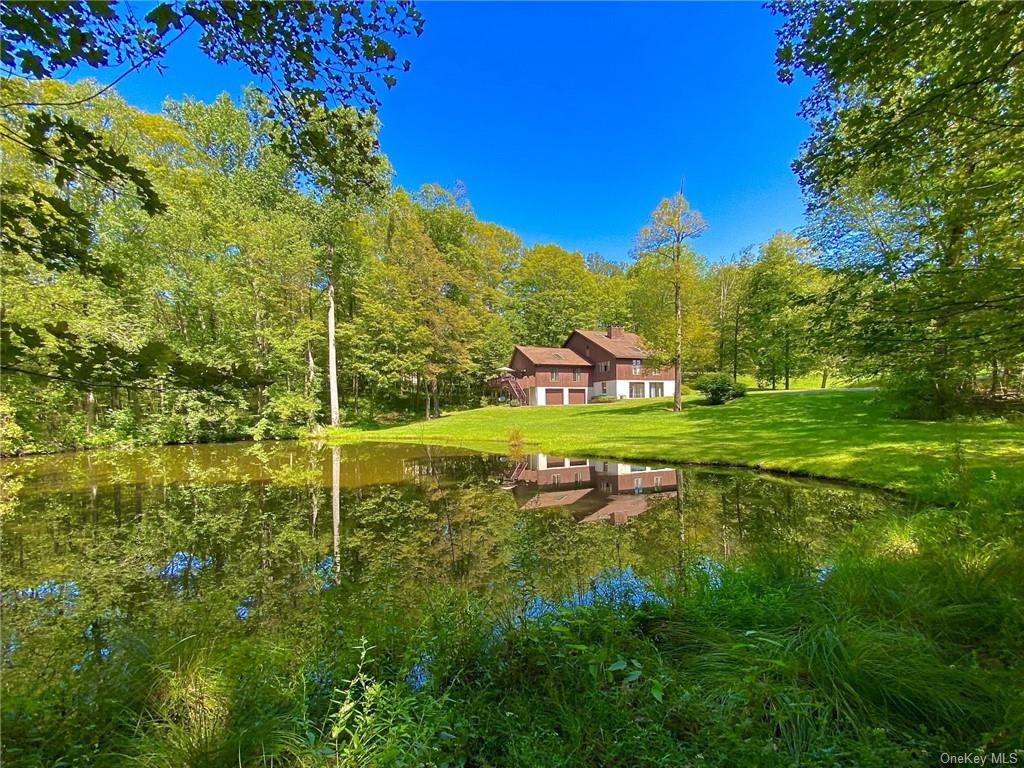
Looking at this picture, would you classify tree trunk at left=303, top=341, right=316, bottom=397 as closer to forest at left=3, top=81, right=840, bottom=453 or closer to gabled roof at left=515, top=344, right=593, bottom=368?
forest at left=3, top=81, right=840, bottom=453

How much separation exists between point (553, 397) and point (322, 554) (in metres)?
33.5

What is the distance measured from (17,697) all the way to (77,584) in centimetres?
366

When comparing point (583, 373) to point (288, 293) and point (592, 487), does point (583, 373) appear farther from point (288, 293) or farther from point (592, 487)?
point (592, 487)

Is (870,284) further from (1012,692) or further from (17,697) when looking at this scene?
(17,697)

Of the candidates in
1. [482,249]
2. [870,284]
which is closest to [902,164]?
[870,284]

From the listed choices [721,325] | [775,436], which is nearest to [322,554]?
[775,436]

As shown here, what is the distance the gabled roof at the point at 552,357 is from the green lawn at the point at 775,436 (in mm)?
9010

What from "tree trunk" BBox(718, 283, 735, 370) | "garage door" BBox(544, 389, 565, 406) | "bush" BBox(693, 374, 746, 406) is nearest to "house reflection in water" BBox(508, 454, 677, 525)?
"bush" BBox(693, 374, 746, 406)

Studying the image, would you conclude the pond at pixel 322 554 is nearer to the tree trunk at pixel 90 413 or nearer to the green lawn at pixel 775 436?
the green lawn at pixel 775 436

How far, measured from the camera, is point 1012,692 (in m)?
2.23

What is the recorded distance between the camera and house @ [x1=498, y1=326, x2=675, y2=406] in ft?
124

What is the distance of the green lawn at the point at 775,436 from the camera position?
9.22m

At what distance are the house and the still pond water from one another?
25622mm

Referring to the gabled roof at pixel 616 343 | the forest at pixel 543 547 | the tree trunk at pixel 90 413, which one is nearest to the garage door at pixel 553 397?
the gabled roof at pixel 616 343
